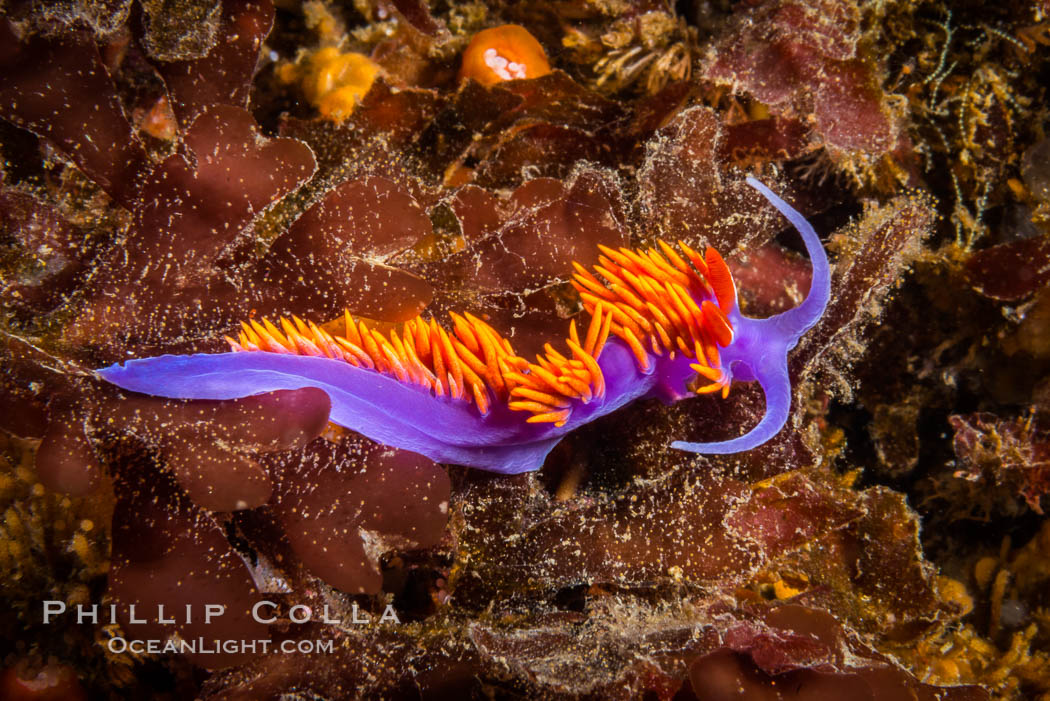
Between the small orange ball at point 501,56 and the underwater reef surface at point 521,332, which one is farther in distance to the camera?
the small orange ball at point 501,56

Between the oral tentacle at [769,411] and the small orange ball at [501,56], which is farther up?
the small orange ball at [501,56]

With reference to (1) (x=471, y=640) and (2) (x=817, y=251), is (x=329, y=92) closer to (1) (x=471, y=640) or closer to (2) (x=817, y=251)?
(2) (x=817, y=251)

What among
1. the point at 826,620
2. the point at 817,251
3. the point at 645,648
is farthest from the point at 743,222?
the point at 645,648

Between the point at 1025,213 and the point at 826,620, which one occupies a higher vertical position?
the point at 1025,213

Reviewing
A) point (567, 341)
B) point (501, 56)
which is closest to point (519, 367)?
point (567, 341)

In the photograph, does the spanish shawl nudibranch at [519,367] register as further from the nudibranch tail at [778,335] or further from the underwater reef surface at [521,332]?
the underwater reef surface at [521,332]

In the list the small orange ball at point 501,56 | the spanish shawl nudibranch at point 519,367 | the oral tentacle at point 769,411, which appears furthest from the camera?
the small orange ball at point 501,56

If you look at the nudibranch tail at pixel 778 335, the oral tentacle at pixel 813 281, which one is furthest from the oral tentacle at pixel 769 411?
the oral tentacle at pixel 813 281

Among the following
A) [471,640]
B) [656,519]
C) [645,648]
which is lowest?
[471,640]
